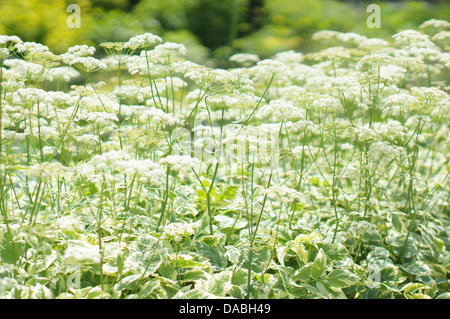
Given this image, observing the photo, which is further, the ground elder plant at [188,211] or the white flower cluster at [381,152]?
the white flower cluster at [381,152]

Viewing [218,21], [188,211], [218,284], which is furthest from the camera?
[218,21]

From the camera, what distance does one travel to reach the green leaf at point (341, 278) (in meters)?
1.95

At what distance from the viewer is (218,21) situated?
6.95m

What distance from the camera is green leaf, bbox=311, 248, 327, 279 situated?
1.96m

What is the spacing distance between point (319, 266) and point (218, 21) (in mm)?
5745

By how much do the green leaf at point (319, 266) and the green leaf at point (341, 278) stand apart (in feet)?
0.16

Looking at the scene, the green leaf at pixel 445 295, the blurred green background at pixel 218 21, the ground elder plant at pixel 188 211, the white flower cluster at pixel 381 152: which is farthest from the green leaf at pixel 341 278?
the blurred green background at pixel 218 21

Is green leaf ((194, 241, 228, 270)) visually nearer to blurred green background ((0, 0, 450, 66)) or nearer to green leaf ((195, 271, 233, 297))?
green leaf ((195, 271, 233, 297))

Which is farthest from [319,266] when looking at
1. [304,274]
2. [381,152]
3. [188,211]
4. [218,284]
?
[188,211]

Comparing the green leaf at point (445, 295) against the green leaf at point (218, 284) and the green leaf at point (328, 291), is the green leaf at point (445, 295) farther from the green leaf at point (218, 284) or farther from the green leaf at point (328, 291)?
the green leaf at point (218, 284)

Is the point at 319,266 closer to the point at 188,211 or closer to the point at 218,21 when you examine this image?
the point at 188,211

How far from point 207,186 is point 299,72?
130 centimetres

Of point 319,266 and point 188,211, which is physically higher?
point 188,211

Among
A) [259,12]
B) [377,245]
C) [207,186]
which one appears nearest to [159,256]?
[207,186]
